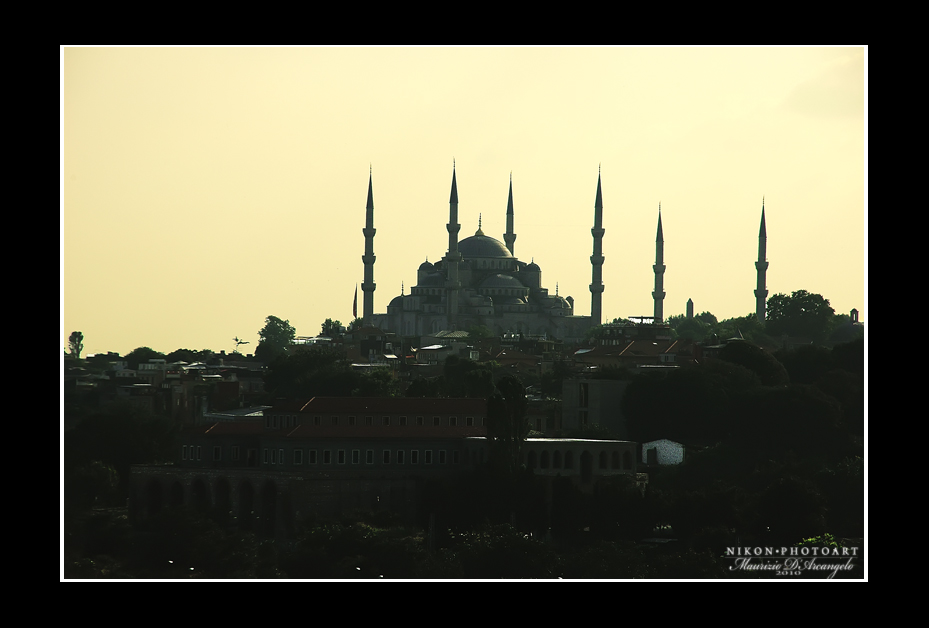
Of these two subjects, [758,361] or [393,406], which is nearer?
[393,406]

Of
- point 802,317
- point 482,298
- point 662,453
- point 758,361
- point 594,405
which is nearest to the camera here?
point 662,453

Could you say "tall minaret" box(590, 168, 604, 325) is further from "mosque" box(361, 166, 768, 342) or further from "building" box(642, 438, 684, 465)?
"building" box(642, 438, 684, 465)

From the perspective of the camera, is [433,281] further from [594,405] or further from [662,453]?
[662,453]

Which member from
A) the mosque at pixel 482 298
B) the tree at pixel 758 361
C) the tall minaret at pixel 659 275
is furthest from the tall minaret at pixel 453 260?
the tree at pixel 758 361

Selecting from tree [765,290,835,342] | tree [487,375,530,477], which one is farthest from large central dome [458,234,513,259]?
tree [487,375,530,477]

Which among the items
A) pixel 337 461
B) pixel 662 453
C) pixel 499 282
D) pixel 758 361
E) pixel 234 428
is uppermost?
pixel 499 282

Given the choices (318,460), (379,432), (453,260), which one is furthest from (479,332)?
(318,460)

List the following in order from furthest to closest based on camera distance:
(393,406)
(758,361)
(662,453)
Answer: (758,361)
(662,453)
(393,406)
